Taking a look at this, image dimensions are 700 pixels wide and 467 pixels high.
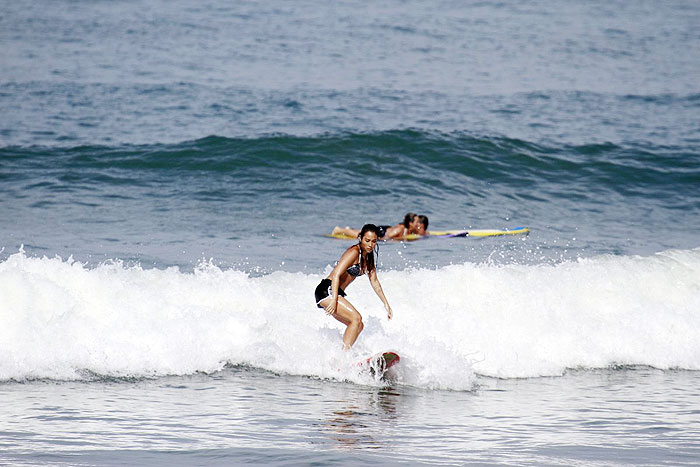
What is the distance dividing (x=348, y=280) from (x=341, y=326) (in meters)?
1.62

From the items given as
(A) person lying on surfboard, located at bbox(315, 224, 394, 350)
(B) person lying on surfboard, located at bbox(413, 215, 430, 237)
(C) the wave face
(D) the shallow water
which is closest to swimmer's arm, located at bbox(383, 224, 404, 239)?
(B) person lying on surfboard, located at bbox(413, 215, 430, 237)

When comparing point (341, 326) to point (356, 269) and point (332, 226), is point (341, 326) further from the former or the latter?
point (332, 226)

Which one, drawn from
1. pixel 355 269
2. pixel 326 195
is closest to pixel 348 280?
pixel 355 269

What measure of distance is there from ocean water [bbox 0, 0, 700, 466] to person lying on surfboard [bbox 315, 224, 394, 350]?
0.34 m

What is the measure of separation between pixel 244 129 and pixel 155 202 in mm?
5859

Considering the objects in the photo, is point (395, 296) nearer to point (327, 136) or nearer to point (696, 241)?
point (696, 241)

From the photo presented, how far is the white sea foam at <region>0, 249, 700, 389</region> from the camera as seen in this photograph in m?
9.16

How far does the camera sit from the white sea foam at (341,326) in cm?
916

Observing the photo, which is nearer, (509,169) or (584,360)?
(584,360)

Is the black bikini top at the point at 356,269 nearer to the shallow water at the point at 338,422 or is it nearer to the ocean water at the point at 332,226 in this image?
the ocean water at the point at 332,226

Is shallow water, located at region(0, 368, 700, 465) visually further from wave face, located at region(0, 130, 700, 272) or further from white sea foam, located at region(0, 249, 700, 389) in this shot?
wave face, located at region(0, 130, 700, 272)

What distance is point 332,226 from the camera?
57.1 feet

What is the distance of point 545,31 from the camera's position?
3819cm

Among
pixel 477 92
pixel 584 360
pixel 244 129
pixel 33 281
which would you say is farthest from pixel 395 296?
pixel 477 92
